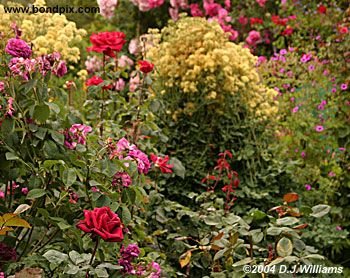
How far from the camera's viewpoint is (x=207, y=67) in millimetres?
3326

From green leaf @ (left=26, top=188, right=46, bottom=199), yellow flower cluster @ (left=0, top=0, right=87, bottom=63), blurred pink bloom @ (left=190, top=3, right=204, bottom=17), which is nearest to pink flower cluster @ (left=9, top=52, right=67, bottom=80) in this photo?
green leaf @ (left=26, top=188, right=46, bottom=199)

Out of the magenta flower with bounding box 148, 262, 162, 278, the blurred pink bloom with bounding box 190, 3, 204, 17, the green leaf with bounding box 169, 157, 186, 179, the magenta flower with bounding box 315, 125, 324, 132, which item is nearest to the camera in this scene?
the magenta flower with bounding box 148, 262, 162, 278

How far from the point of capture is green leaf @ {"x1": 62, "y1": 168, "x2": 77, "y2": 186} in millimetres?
1869

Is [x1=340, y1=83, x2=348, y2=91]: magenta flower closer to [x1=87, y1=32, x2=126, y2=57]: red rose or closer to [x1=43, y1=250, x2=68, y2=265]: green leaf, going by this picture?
[x1=87, y1=32, x2=126, y2=57]: red rose

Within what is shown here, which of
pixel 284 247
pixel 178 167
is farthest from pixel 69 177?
pixel 178 167

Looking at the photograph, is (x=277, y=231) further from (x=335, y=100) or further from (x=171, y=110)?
(x=335, y=100)

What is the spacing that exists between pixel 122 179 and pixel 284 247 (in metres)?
0.52

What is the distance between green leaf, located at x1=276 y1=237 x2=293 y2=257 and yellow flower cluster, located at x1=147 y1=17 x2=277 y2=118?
52.5 inches

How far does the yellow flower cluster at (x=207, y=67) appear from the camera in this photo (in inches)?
131

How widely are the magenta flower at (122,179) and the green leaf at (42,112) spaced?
269 millimetres

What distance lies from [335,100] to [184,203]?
115 cm

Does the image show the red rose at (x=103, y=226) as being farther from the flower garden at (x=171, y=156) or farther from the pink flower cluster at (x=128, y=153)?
the pink flower cluster at (x=128, y=153)

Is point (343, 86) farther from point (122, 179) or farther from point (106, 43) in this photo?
point (122, 179)

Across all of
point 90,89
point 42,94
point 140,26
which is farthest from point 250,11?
point 42,94
